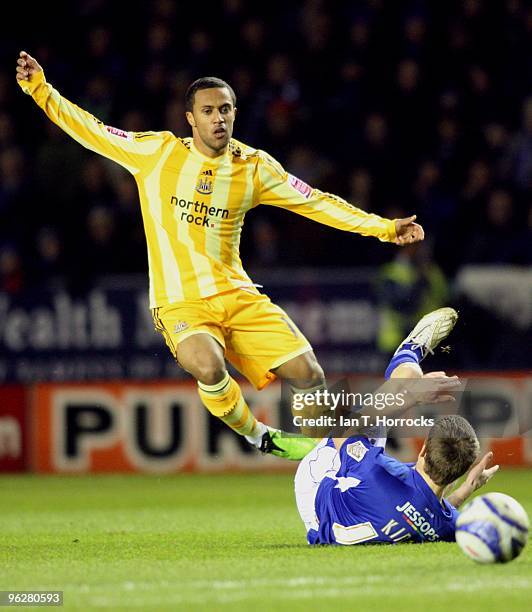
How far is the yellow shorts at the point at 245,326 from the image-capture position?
7.68 metres

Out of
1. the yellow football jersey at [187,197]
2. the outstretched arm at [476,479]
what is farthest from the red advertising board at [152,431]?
the outstretched arm at [476,479]

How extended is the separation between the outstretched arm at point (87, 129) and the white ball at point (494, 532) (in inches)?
118

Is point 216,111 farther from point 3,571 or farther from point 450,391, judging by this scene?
point 3,571

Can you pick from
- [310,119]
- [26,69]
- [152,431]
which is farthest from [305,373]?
[310,119]

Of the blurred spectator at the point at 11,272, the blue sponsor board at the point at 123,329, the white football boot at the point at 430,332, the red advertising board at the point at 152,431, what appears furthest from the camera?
the blurred spectator at the point at 11,272

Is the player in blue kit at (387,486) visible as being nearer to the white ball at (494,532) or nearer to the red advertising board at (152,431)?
the white ball at (494,532)

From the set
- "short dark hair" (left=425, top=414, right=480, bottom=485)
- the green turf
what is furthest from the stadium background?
"short dark hair" (left=425, top=414, right=480, bottom=485)

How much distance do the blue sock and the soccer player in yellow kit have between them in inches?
23.0

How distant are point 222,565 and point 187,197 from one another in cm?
235

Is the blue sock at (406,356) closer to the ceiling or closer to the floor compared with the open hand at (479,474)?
closer to the ceiling

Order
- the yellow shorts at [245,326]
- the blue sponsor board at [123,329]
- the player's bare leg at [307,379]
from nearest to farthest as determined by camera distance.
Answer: the yellow shorts at [245,326] < the player's bare leg at [307,379] < the blue sponsor board at [123,329]

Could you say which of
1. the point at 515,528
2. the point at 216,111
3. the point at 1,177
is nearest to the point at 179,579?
the point at 515,528

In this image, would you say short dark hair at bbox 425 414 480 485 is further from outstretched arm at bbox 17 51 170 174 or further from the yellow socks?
outstretched arm at bbox 17 51 170 174

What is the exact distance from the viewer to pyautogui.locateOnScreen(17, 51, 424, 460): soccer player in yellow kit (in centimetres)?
765
